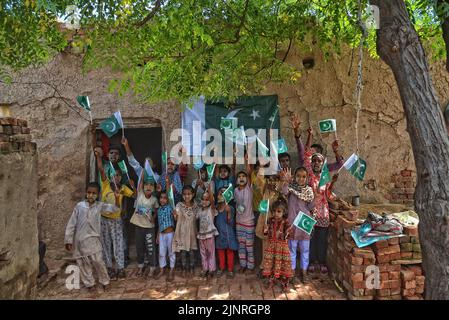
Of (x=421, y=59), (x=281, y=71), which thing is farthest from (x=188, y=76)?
(x=421, y=59)

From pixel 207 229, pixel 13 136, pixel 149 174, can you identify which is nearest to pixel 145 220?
pixel 149 174

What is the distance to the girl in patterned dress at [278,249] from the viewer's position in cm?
424

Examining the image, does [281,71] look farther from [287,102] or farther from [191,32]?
[191,32]

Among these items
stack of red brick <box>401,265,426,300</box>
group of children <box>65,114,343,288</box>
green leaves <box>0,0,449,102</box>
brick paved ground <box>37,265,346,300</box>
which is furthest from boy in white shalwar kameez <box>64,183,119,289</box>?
stack of red brick <box>401,265,426,300</box>

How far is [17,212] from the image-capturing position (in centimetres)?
316

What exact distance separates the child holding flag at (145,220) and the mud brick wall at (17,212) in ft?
4.70

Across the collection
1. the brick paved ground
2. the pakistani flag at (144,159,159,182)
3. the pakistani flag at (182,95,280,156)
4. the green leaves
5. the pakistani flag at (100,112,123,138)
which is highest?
the green leaves

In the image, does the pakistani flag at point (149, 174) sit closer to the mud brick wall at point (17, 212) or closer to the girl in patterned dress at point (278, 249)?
the mud brick wall at point (17, 212)

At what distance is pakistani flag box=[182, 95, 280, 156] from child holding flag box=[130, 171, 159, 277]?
41.4 inches

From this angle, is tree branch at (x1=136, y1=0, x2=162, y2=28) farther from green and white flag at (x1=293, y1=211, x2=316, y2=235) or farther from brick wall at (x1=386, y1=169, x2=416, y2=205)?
brick wall at (x1=386, y1=169, x2=416, y2=205)

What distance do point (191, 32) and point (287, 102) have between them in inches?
90.5

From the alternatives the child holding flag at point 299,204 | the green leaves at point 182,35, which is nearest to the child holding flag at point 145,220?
the green leaves at point 182,35

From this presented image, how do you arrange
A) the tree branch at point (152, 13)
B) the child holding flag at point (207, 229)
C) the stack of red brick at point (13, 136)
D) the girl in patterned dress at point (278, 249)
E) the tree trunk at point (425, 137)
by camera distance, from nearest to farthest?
the tree trunk at point (425, 137) < the stack of red brick at point (13, 136) < the tree branch at point (152, 13) < the girl in patterned dress at point (278, 249) < the child holding flag at point (207, 229)

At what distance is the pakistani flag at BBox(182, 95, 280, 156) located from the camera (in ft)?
17.8
